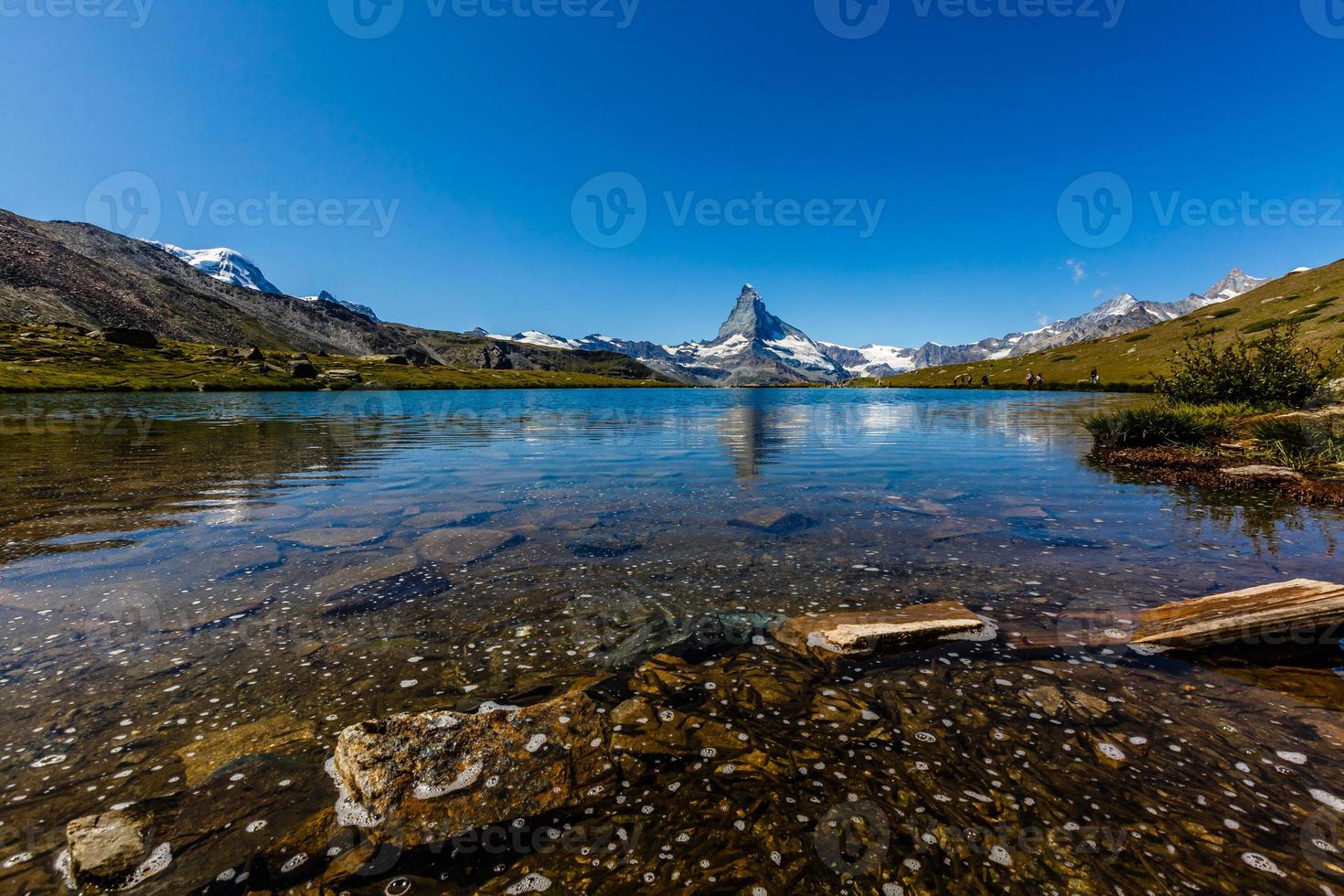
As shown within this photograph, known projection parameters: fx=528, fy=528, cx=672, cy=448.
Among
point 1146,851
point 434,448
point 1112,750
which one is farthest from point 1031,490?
point 434,448

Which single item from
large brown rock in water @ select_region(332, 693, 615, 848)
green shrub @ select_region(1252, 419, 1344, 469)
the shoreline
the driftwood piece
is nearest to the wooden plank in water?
the driftwood piece

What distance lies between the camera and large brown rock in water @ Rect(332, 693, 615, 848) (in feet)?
17.5

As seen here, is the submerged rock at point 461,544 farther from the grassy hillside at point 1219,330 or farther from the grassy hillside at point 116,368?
the grassy hillside at point 116,368

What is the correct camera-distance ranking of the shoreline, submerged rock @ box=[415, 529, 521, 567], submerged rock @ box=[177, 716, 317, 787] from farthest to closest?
the shoreline → submerged rock @ box=[415, 529, 521, 567] → submerged rock @ box=[177, 716, 317, 787]

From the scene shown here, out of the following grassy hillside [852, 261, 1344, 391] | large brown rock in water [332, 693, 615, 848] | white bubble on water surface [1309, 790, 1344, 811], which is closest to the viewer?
white bubble on water surface [1309, 790, 1344, 811]

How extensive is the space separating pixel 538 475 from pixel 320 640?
17116 mm

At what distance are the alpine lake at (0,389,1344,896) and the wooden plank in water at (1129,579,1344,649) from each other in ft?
1.38

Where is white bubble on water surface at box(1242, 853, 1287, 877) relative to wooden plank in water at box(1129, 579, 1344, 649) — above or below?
below

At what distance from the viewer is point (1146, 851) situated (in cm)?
479

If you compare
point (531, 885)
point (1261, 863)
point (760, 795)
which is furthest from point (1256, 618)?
point (531, 885)

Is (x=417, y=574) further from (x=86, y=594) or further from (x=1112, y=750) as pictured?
(x=1112, y=750)

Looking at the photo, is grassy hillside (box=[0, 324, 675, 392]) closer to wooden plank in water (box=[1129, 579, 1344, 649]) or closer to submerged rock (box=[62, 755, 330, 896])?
submerged rock (box=[62, 755, 330, 896])

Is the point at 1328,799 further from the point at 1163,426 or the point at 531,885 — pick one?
the point at 1163,426

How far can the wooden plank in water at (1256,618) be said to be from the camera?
8.26 m
